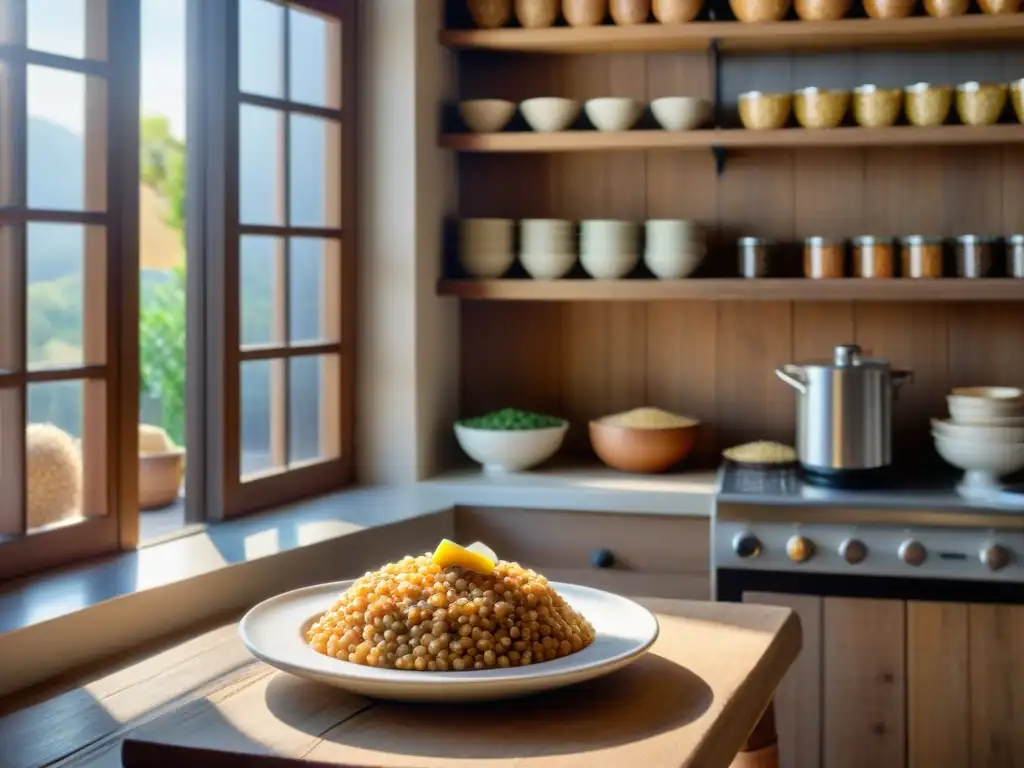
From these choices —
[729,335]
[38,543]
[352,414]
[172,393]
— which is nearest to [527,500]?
[352,414]

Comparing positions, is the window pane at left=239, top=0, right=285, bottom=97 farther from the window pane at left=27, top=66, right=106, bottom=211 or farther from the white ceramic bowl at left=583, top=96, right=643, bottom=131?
the white ceramic bowl at left=583, top=96, right=643, bottom=131

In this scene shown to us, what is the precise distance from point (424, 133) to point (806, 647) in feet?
4.97

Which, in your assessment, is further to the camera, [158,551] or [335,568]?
[335,568]

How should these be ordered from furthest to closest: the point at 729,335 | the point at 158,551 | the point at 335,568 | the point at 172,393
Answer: the point at 172,393 < the point at 729,335 < the point at 335,568 < the point at 158,551

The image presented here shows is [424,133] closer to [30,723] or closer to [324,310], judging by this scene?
[324,310]

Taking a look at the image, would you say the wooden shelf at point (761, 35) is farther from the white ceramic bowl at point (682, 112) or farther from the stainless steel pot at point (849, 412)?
the stainless steel pot at point (849, 412)

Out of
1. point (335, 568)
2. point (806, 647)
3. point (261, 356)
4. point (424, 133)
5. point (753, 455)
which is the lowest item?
point (806, 647)

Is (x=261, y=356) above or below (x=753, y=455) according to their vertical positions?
above

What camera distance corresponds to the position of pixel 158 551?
2.37 m

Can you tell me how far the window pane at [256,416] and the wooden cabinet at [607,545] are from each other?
1.53 ft

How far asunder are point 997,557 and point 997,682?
0.25m

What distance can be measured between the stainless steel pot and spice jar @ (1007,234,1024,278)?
420mm

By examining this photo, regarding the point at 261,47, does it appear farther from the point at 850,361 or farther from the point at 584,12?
the point at 850,361

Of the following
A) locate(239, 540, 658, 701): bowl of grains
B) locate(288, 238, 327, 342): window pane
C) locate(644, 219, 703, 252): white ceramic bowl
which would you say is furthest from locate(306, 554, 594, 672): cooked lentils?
locate(644, 219, 703, 252): white ceramic bowl
